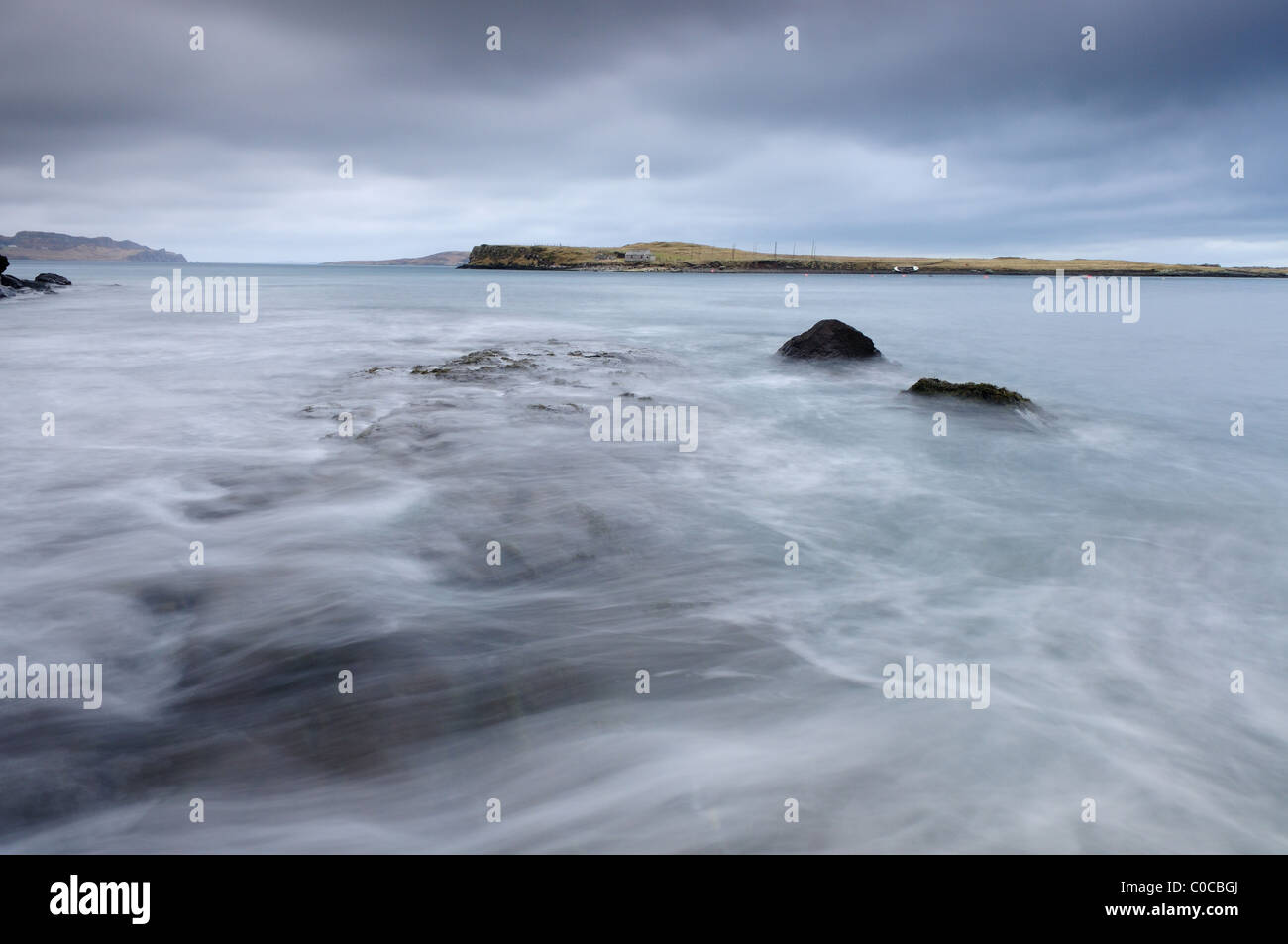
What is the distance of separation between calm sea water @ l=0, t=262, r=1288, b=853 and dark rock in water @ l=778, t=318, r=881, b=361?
6.41m

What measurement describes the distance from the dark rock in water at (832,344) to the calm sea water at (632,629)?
21.0ft

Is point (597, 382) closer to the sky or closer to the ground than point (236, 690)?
closer to the sky

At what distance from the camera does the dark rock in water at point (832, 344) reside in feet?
62.5

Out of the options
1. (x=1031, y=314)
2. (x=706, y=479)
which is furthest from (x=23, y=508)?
(x=1031, y=314)

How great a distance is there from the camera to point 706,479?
935 centimetres

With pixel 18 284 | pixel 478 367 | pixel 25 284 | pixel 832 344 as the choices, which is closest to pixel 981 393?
pixel 832 344

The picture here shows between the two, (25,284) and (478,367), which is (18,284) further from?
(478,367)

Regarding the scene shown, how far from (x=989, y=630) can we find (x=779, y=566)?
6.18 feet

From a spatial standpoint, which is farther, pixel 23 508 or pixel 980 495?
pixel 980 495

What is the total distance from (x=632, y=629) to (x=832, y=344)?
49.7ft

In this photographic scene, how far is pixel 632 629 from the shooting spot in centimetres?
557

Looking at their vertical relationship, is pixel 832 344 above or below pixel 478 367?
above

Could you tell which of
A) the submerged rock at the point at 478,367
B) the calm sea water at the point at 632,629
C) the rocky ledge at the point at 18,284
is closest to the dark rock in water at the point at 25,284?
the rocky ledge at the point at 18,284
